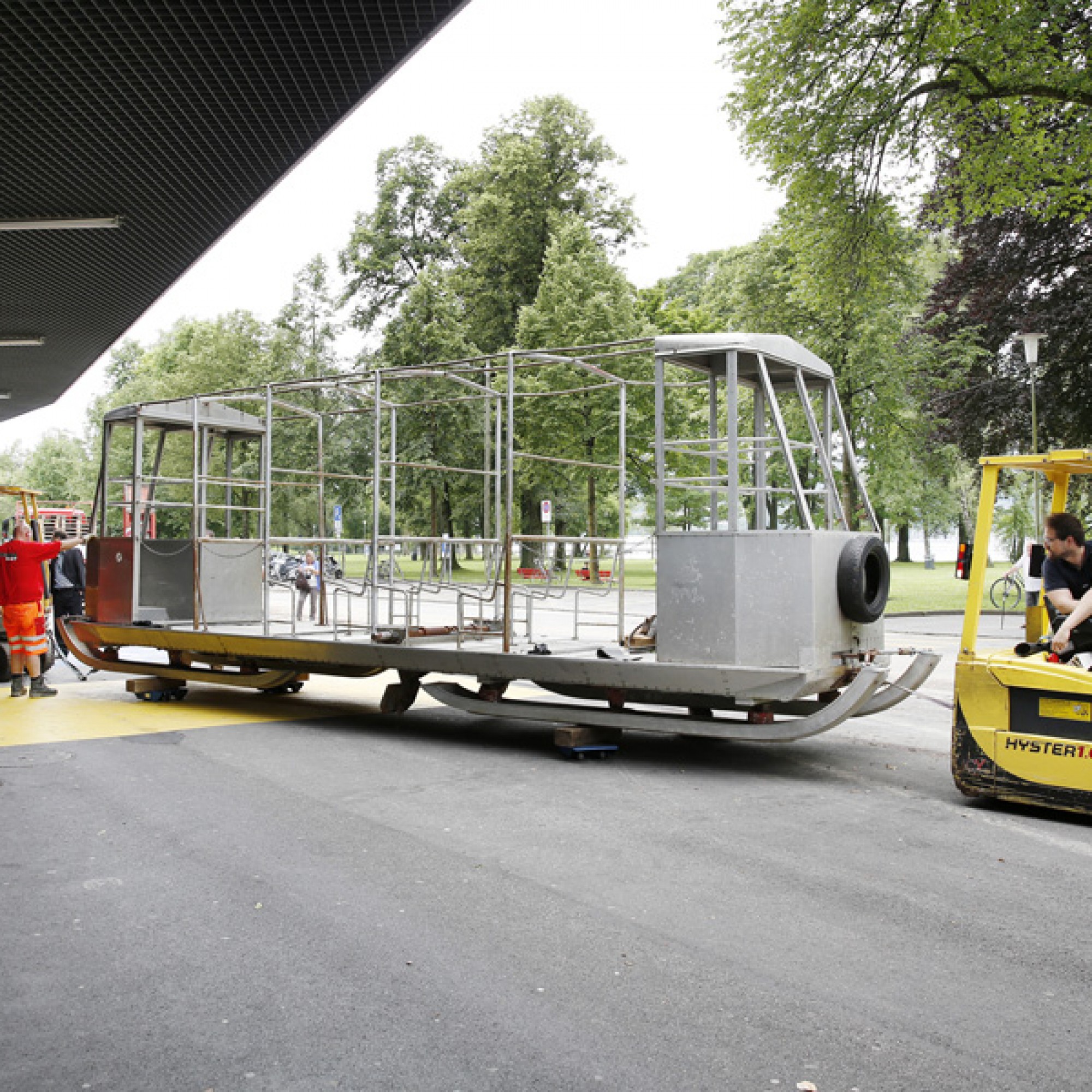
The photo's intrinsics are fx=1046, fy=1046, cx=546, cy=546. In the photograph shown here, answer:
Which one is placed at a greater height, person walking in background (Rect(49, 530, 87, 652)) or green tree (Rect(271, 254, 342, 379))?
green tree (Rect(271, 254, 342, 379))

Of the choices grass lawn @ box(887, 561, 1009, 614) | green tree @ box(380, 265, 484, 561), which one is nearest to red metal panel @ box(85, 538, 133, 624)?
green tree @ box(380, 265, 484, 561)

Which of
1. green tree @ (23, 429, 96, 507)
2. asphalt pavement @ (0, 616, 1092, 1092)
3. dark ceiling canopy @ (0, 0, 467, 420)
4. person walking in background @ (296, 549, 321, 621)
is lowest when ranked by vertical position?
asphalt pavement @ (0, 616, 1092, 1092)

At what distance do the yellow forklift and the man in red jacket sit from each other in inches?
366

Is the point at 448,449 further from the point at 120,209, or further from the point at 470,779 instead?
the point at 470,779

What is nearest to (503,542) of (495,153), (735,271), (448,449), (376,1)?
(376,1)

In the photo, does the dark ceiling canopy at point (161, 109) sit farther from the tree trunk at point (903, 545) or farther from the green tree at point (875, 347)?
the tree trunk at point (903, 545)

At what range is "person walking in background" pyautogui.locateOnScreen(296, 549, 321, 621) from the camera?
1196cm

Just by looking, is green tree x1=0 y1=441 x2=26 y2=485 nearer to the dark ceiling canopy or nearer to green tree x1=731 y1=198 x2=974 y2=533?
green tree x1=731 y1=198 x2=974 y2=533

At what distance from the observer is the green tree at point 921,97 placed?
14781mm

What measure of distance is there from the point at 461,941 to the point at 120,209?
911 centimetres

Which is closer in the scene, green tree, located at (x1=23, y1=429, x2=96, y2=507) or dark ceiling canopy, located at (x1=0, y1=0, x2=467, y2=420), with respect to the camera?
dark ceiling canopy, located at (x1=0, y1=0, x2=467, y2=420)

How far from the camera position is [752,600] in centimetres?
721

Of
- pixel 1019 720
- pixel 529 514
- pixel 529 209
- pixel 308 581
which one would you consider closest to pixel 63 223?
pixel 308 581

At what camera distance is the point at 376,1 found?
715 centimetres
